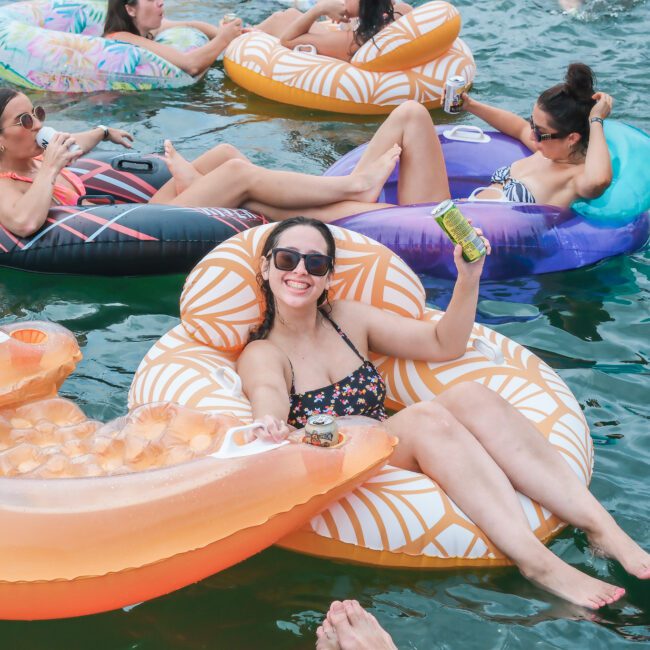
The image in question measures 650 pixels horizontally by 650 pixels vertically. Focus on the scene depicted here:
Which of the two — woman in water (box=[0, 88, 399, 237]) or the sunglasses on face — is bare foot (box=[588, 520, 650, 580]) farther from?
the sunglasses on face

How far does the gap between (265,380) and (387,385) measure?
712 mm

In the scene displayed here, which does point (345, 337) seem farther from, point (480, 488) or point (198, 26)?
point (198, 26)

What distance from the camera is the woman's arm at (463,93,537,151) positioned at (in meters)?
6.46

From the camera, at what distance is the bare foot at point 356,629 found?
297 centimetres

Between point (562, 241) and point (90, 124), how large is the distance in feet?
13.5

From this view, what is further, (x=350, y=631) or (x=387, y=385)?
(x=387, y=385)

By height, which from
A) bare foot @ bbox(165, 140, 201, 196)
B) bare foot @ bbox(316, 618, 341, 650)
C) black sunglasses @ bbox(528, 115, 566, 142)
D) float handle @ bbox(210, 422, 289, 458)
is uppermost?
black sunglasses @ bbox(528, 115, 566, 142)

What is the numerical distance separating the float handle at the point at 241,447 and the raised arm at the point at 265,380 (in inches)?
4.4

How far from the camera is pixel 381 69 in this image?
7922 millimetres

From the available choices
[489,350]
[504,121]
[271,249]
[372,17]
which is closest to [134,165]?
[504,121]

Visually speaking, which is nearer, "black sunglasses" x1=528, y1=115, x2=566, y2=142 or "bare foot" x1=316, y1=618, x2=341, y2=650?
"bare foot" x1=316, y1=618, x2=341, y2=650

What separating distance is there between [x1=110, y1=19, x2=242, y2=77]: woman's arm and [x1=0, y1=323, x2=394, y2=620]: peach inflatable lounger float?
5.66 meters

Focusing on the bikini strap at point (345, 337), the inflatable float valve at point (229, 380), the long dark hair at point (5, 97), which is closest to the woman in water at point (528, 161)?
the long dark hair at point (5, 97)

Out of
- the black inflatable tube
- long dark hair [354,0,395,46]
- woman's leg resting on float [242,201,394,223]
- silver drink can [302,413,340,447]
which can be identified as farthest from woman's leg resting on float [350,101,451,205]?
silver drink can [302,413,340,447]
